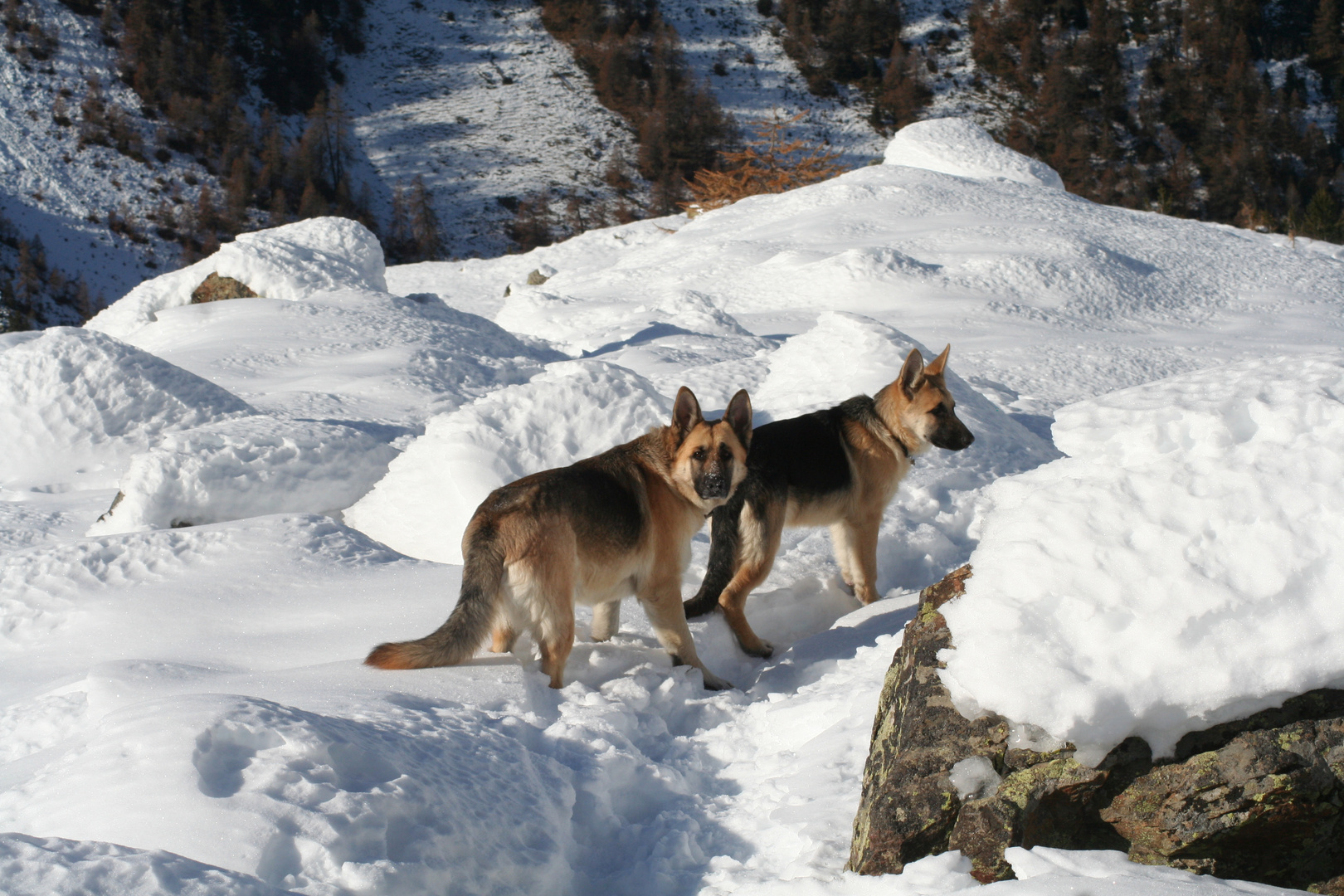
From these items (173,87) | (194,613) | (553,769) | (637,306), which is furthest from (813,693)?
(173,87)

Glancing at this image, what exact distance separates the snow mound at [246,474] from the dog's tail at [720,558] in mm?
3207

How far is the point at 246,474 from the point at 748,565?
379cm

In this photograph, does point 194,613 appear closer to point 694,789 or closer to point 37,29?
point 694,789

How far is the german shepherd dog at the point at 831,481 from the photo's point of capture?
460 cm

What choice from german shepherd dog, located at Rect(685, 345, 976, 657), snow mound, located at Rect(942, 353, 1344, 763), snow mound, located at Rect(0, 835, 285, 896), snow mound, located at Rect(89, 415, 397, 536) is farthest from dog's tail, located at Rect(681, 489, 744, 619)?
snow mound, located at Rect(89, 415, 397, 536)

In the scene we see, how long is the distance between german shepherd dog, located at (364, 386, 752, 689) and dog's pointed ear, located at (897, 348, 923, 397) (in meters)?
1.37

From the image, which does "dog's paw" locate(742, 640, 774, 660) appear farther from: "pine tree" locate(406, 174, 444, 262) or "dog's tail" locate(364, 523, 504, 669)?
"pine tree" locate(406, 174, 444, 262)

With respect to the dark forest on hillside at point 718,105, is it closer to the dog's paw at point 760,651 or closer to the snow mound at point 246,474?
the snow mound at point 246,474

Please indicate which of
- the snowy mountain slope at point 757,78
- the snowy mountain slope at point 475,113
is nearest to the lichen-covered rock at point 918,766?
the snowy mountain slope at point 475,113

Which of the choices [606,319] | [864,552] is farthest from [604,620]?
[606,319]

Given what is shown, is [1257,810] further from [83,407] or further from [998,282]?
[998,282]

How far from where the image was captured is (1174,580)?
2158 millimetres

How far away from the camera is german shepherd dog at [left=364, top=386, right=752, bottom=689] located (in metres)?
3.48

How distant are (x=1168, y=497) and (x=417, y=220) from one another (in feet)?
155
